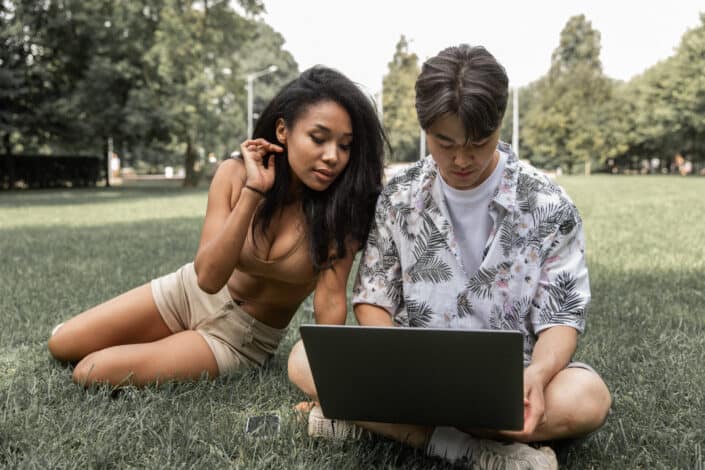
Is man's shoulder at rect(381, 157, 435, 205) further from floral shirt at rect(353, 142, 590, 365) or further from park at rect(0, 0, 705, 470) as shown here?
park at rect(0, 0, 705, 470)

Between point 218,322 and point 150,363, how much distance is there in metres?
0.34

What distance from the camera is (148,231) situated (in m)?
9.71

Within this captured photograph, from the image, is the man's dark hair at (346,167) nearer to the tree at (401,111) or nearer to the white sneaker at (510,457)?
the white sneaker at (510,457)

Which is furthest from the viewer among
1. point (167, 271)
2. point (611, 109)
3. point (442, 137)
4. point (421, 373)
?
point (611, 109)

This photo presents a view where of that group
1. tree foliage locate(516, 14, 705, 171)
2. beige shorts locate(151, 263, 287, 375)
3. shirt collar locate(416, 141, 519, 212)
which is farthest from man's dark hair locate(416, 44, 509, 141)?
tree foliage locate(516, 14, 705, 171)

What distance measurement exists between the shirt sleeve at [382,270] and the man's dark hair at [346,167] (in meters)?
0.16

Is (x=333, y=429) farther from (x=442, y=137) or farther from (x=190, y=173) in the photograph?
(x=190, y=173)

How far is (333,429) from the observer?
8.13 ft

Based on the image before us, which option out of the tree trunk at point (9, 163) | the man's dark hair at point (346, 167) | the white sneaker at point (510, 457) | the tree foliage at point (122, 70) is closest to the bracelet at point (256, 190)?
the man's dark hair at point (346, 167)

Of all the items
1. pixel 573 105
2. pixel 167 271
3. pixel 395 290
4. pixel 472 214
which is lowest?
pixel 167 271

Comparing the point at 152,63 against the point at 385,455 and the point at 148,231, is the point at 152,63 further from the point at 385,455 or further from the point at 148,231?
the point at 385,455

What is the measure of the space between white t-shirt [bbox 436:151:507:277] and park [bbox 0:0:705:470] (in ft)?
1.69

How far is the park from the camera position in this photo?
243 cm

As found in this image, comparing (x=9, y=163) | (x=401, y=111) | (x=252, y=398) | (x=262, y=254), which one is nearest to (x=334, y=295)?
(x=262, y=254)
